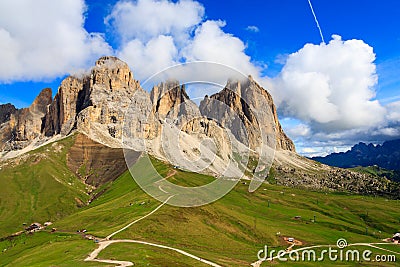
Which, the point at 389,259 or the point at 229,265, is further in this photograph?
the point at 389,259

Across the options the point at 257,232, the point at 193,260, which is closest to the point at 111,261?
the point at 193,260

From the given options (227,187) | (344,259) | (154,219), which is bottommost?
(344,259)

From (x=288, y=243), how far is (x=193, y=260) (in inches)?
3038

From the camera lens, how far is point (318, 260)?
127188 mm

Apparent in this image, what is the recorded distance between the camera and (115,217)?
157 meters

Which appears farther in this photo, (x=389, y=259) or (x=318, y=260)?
(x=389, y=259)

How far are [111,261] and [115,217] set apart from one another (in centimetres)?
7979

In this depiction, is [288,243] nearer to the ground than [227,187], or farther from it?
nearer to the ground

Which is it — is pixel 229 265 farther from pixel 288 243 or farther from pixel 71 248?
pixel 288 243

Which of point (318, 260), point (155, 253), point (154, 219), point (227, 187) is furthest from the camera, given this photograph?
point (154, 219)

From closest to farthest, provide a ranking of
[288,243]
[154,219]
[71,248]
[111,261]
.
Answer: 1. [111,261]
2. [71,248]
3. [154,219]
4. [288,243]

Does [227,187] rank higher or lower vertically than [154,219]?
higher

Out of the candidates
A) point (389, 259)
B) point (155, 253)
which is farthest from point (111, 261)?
point (389, 259)

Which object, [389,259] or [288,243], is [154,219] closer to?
[288,243]
